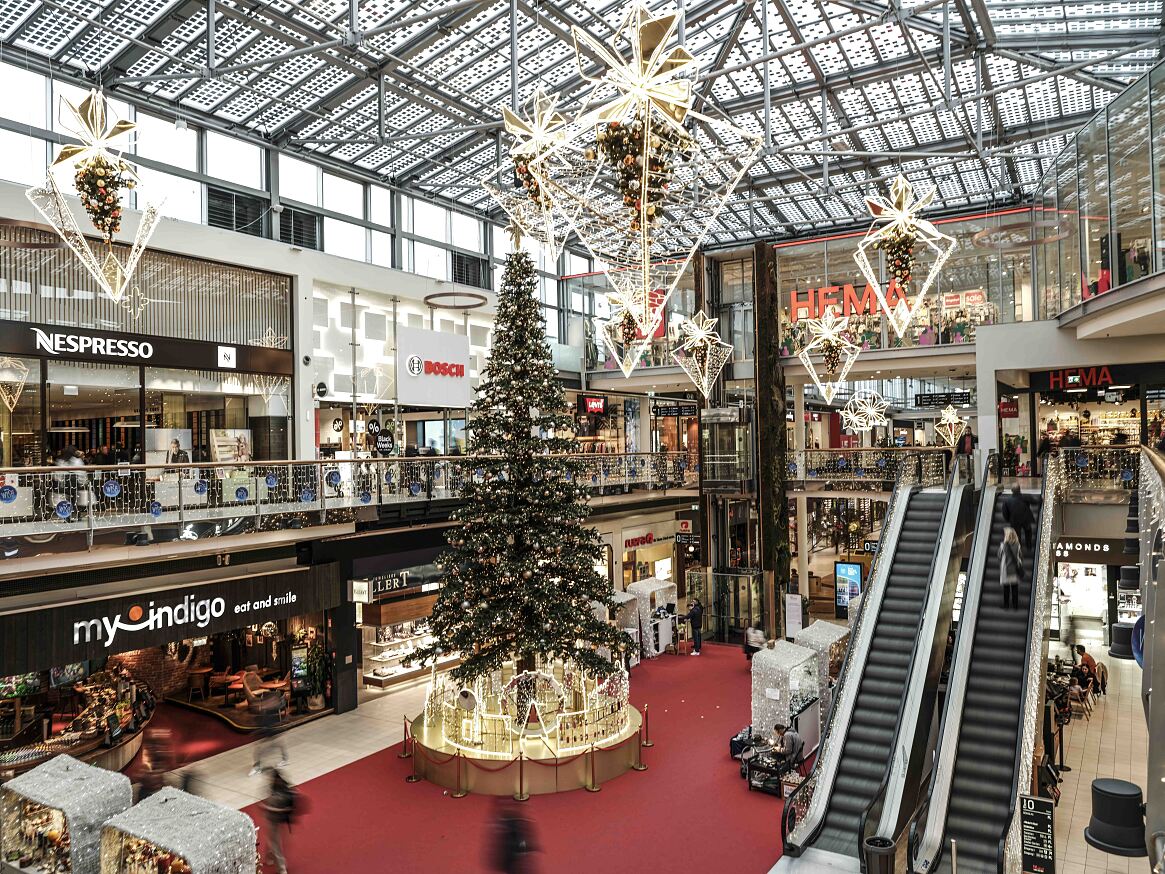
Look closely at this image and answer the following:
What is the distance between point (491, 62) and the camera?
17938 mm

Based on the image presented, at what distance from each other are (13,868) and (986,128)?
26381 mm

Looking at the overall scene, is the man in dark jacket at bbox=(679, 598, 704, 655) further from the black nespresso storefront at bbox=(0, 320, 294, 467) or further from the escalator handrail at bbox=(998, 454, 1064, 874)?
the black nespresso storefront at bbox=(0, 320, 294, 467)

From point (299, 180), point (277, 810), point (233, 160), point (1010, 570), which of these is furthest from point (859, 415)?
point (277, 810)

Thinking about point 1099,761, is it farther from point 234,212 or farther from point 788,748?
point 234,212

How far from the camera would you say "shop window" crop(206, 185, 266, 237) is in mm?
17750

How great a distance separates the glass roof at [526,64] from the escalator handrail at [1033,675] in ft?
27.9

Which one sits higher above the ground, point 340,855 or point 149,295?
point 149,295

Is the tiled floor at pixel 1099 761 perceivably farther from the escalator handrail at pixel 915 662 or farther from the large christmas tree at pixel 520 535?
the large christmas tree at pixel 520 535

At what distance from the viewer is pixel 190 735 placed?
43.1 ft

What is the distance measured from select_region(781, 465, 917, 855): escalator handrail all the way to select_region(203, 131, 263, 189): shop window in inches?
643

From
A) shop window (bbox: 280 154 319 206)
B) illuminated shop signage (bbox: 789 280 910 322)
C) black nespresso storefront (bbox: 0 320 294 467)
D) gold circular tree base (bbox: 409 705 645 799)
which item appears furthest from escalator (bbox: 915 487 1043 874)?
shop window (bbox: 280 154 319 206)

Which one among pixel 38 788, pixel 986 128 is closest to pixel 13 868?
pixel 38 788

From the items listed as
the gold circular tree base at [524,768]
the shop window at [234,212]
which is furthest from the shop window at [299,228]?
the gold circular tree base at [524,768]

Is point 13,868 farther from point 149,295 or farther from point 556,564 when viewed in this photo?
point 149,295
